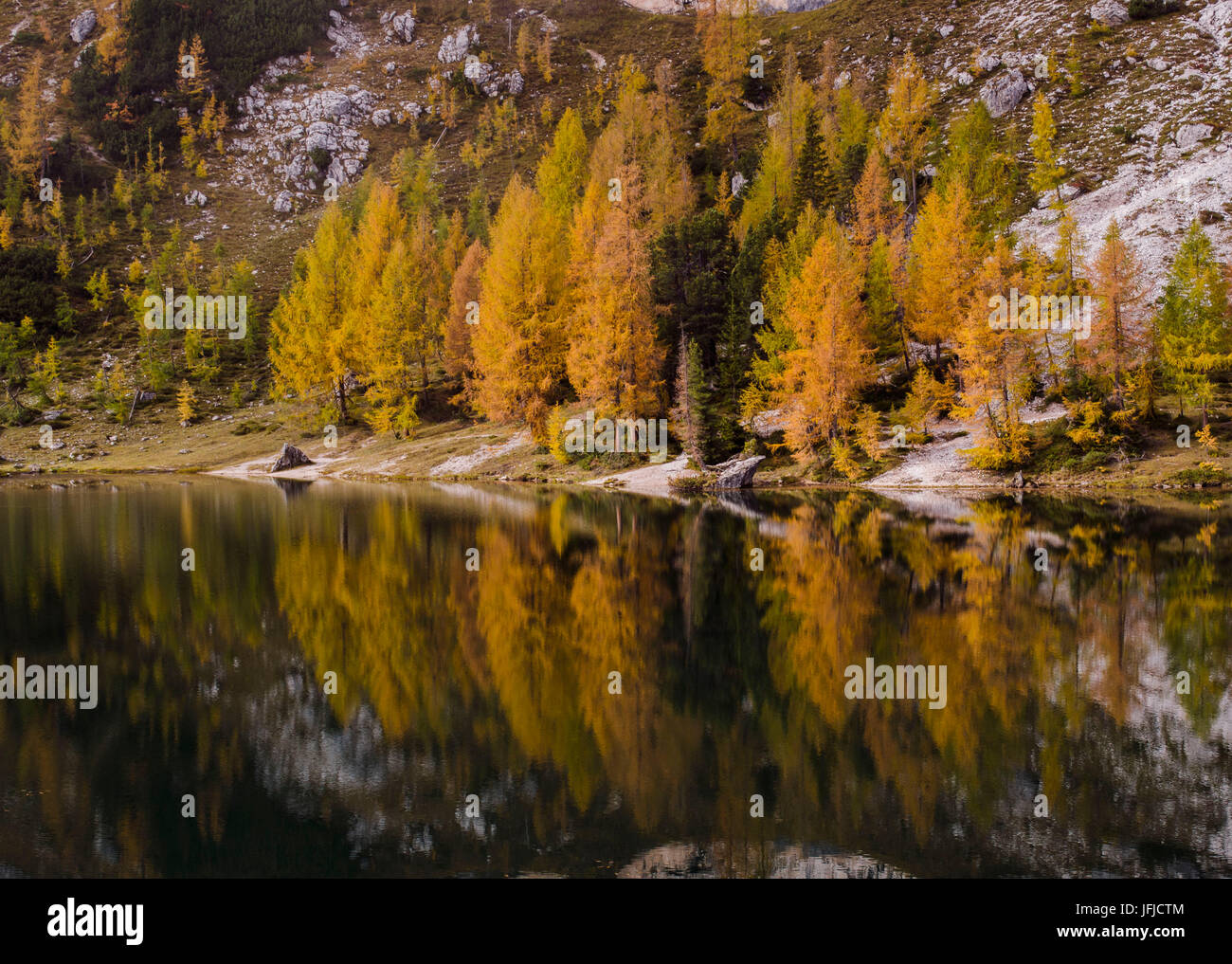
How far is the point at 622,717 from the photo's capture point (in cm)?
1076

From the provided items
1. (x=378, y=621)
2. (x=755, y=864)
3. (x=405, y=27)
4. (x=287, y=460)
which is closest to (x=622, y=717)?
(x=755, y=864)

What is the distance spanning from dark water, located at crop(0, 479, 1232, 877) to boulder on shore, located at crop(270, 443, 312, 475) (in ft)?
132

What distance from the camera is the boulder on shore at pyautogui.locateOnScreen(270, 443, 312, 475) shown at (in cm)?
6191

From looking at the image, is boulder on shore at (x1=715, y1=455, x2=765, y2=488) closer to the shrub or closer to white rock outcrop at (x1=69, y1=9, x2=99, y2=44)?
the shrub

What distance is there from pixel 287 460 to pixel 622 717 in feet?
190

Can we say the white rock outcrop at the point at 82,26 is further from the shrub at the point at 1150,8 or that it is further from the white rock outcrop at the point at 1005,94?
the shrub at the point at 1150,8

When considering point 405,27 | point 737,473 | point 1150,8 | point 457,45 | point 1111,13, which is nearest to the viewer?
point 737,473

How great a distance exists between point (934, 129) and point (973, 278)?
49963mm

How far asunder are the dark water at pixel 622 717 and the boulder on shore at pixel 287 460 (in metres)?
40.1

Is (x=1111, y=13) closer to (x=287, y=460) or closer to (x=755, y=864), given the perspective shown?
(x=287, y=460)

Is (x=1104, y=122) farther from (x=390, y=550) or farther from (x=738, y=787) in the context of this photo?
(x=738, y=787)

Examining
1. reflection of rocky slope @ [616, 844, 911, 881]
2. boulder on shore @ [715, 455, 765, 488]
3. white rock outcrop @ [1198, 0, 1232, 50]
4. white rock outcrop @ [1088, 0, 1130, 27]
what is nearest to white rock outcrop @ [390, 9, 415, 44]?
white rock outcrop @ [1088, 0, 1130, 27]

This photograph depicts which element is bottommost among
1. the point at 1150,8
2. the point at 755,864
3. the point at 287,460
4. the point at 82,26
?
the point at 755,864
